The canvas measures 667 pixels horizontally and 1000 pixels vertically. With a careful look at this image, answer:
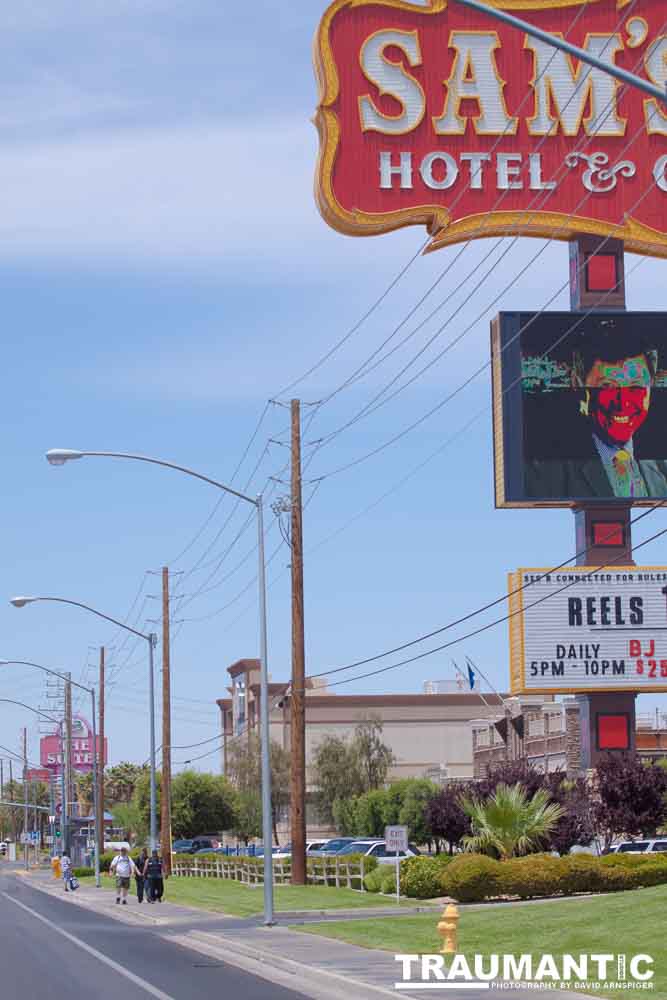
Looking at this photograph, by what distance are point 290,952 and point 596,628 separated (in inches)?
1026

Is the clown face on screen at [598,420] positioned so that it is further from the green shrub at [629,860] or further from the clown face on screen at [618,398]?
the green shrub at [629,860]

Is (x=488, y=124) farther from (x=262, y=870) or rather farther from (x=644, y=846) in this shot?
(x=262, y=870)

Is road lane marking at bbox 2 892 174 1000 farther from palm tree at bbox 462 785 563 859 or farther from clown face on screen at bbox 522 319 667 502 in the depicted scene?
clown face on screen at bbox 522 319 667 502

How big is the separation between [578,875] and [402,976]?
1644 cm

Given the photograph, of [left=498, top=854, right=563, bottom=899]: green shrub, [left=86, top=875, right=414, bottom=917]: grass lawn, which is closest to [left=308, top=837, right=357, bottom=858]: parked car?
[left=86, top=875, right=414, bottom=917]: grass lawn

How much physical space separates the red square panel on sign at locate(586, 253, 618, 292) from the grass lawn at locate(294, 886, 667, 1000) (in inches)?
1081

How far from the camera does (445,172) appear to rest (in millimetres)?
52625

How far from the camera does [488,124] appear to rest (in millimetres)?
53281

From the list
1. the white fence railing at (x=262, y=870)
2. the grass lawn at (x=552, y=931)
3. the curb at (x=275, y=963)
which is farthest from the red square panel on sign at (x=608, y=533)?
the curb at (x=275, y=963)

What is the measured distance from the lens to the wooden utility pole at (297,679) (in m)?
45.3

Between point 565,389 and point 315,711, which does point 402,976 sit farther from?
point 315,711

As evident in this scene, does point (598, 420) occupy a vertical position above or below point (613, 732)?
above

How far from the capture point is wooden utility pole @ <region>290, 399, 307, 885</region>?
45.3m

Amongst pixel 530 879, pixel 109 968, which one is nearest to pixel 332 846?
pixel 530 879
